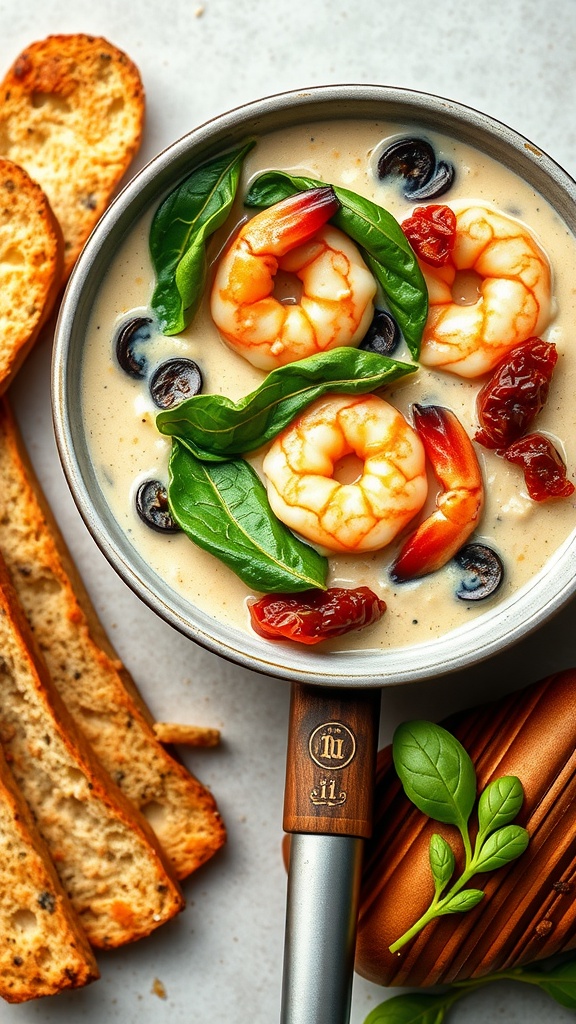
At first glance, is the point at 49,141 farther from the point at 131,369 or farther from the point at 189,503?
the point at 189,503

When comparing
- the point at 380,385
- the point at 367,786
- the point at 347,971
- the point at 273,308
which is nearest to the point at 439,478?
the point at 380,385

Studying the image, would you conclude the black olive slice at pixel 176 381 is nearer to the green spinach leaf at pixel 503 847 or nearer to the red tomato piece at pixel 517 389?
the red tomato piece at pixel 517 389

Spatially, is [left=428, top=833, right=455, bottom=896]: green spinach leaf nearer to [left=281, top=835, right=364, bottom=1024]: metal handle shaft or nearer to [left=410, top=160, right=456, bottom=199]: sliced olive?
[left=281, top=835, right=364, bottom=1024]: metal handle shaft

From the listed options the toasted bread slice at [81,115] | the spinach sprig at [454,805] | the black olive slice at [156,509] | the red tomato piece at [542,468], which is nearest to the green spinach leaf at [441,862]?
the spinach sprig at [454,805]

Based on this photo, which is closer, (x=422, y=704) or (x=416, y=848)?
(x=416, y=848)

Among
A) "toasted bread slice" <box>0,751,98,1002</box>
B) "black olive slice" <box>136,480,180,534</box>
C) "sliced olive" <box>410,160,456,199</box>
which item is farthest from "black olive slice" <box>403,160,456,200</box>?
"toasted bread slice" <box>0,751,98,1002</box>

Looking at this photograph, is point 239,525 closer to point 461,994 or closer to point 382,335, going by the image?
point 382,335

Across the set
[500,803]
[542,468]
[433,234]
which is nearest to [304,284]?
[433,234]
